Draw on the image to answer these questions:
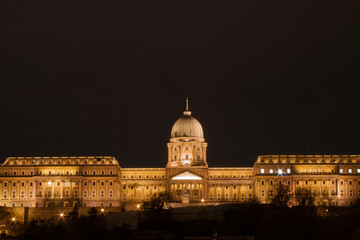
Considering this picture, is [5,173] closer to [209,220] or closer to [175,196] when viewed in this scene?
[175,196]

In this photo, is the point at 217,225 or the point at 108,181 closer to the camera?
the point at 217,225

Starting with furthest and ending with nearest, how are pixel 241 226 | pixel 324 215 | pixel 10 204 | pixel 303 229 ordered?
pixel 10 204, pixel 324 215, pixel 241 226, pixel 303 229

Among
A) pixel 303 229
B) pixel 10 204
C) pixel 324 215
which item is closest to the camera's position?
pixel 303 229

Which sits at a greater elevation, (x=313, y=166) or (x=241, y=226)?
(x=313, y=166)

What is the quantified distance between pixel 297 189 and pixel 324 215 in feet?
133

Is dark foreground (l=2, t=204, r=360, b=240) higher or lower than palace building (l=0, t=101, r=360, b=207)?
lower

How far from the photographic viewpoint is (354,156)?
19975 centimetres

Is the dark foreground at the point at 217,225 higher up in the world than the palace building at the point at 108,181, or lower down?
lower down

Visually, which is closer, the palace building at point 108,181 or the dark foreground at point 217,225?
the dark foreground at point 217,225

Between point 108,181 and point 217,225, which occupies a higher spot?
point 108,181

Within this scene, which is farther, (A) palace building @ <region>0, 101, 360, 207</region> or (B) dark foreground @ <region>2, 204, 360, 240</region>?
(A) palace building @ <region>0, 101, 360, 207</region>

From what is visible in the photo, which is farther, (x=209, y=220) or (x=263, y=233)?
(x=209, y=220)

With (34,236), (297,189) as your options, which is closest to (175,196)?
(297,189)

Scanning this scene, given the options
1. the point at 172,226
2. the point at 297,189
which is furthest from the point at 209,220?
the point at 297,189
